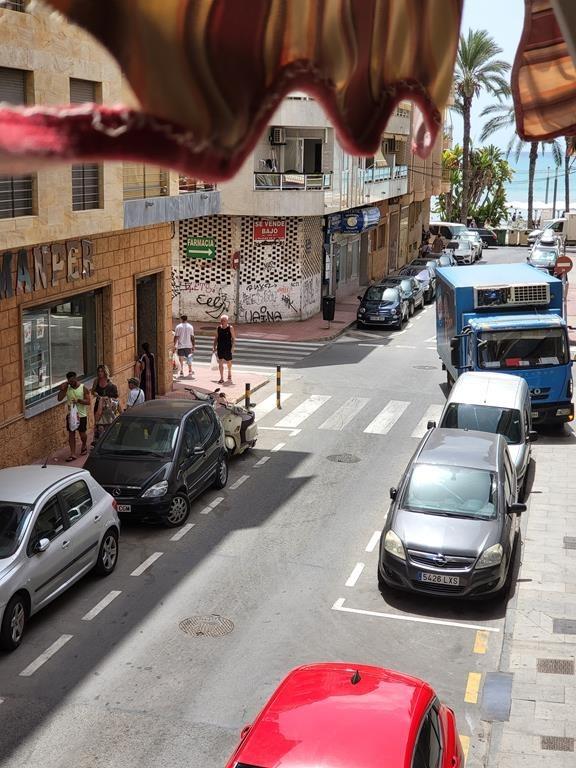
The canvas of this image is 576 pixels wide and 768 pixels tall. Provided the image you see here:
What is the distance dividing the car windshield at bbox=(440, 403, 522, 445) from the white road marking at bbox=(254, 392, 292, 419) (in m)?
6.55

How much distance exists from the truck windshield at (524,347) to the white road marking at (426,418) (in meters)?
2.18

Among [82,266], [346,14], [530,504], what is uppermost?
[346,14]

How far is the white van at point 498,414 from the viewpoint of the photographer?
62.5ft

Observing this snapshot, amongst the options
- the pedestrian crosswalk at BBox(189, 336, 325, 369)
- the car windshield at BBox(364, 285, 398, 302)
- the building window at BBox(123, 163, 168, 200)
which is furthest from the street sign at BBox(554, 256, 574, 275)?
the building window at BBox(123, 163, 168, 200)

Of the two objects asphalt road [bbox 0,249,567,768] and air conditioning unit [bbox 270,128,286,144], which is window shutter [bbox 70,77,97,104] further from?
air conditioning unit [bbox 270,128,286,144]

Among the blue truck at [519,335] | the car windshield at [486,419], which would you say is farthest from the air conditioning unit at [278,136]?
the car windshield at [486,419]

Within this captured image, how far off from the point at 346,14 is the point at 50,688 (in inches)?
374

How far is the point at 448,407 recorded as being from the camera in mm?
19609

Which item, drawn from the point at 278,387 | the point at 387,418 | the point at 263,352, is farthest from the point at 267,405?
the point at 263,352

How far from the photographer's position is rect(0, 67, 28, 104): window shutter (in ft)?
25.8

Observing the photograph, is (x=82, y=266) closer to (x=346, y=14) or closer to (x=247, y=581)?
(x=247, y=581)

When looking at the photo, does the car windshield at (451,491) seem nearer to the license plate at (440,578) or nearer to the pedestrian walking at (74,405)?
the license plate at (440,578)

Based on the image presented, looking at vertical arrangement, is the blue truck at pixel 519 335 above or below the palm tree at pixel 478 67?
below

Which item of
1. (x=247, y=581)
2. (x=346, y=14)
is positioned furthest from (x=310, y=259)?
(x=346, y=14)
